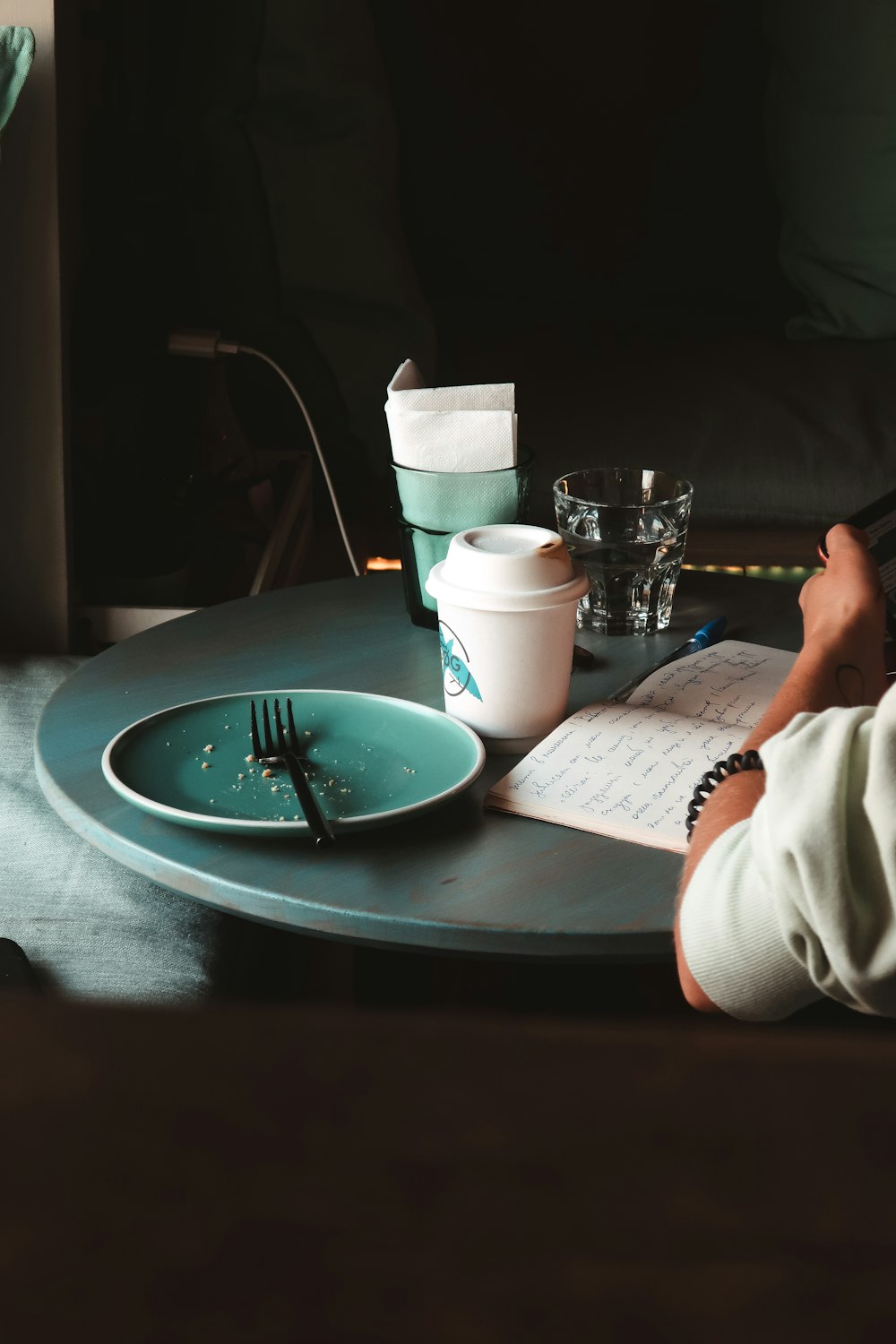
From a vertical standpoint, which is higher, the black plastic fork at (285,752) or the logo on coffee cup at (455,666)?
the logo on coffee cup at (455,666)

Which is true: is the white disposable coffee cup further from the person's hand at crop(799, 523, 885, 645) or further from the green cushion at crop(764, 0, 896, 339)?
the green cushion at crop(764, 0, 896, 339)

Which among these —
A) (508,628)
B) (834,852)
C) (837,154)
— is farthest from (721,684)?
(837,154)

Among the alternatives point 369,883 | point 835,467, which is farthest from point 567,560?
point 835,467

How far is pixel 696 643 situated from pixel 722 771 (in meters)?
0.38

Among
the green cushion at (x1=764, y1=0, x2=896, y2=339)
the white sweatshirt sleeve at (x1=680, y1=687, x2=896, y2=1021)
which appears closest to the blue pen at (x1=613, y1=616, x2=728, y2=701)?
the white sweatshirt sleeve at (x1=680, y1=687, x2=896, y2=1021)

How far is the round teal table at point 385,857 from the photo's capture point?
2.21 ft

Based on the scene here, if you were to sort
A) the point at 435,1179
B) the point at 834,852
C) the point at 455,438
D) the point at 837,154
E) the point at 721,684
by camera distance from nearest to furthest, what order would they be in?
the point at 435,1179 < the point at 834,852 < the point at 721,684 < the point at 455,438 < the point at 837,154

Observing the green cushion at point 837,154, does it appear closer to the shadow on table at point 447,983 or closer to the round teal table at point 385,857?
the shadow on table at point 447,983

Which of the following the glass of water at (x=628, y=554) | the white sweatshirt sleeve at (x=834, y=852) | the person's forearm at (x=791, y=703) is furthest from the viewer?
the glass of water at (x=628, y=554)

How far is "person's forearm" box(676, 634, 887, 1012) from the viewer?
620 mm

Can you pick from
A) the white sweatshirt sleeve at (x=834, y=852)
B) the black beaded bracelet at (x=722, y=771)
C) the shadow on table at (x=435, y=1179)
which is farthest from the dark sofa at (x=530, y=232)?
the shadow on table at (x=435, y=1179)

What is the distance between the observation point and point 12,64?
145 cm

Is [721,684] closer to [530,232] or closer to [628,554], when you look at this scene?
[628,554]

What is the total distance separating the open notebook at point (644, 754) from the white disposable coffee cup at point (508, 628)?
0.03 meters
